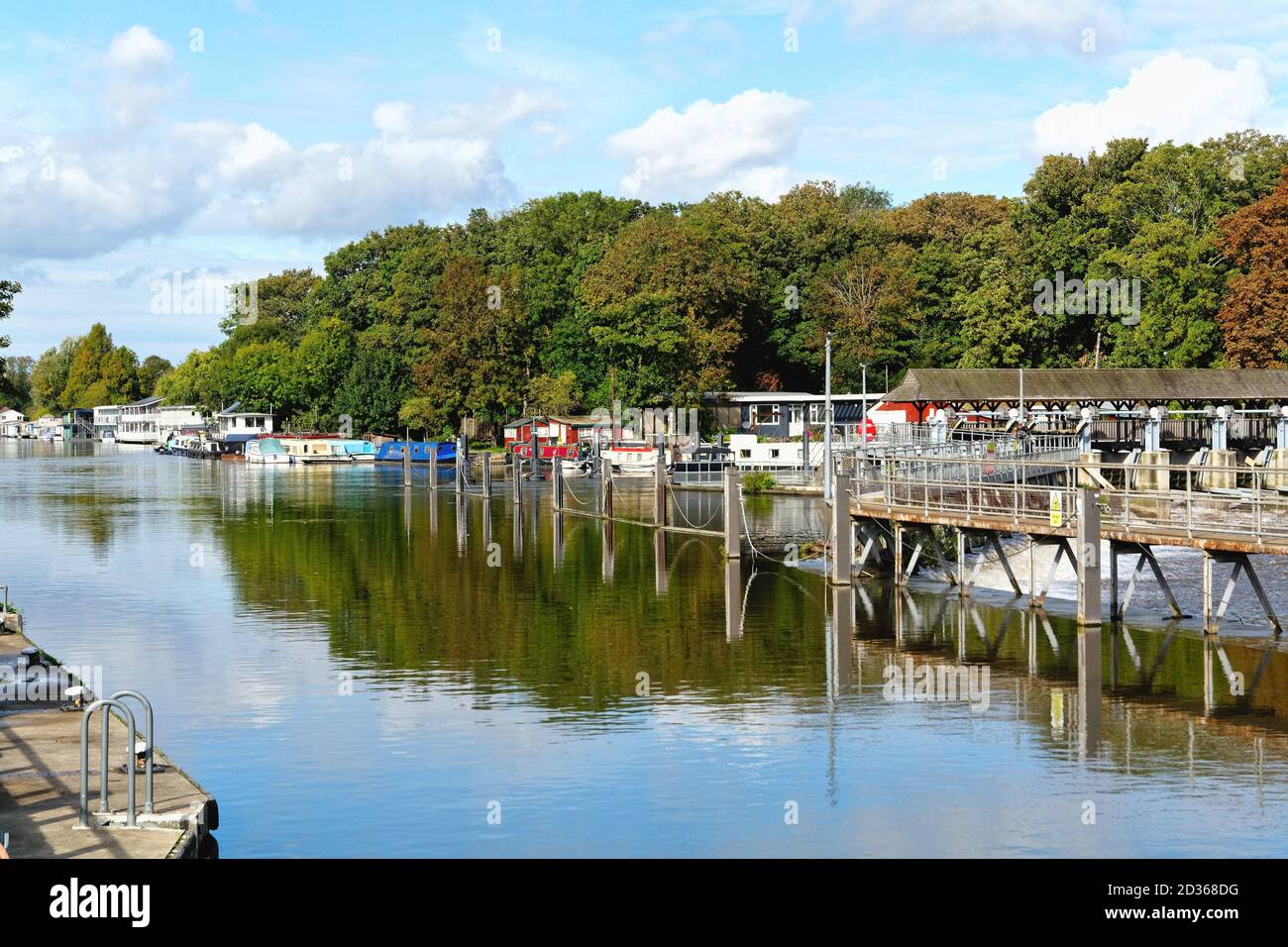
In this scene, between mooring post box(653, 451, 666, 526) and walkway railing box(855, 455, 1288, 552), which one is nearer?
walkway railing box(855, 455, 1288, 552)

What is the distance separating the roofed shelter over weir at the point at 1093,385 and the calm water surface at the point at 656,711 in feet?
80.0

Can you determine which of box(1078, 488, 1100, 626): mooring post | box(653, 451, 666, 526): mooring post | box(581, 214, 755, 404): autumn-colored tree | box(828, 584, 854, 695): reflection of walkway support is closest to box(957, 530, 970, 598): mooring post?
box(828, 584, 854, 695): reflection of walkway support

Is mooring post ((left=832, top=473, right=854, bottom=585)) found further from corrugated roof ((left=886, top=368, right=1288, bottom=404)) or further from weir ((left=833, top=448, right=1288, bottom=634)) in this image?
corrugated roof ((left=886, top=368, right=1288, bottom=404))

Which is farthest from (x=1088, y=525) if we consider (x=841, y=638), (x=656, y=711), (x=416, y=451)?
(x=416, y=451)

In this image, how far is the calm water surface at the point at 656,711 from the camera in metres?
18.2

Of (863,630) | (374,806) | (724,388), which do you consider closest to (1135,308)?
(724,388)

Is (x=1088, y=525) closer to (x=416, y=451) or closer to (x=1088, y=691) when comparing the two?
(x=1088, y=691)

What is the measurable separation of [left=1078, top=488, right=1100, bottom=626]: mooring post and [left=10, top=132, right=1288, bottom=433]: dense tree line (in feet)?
169

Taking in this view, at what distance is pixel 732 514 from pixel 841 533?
7.38m

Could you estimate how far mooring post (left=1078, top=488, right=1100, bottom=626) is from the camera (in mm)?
28672

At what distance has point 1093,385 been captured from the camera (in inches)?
2680

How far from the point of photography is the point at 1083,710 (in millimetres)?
24344

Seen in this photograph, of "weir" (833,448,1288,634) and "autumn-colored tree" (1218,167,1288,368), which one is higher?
"autumn-colored tree" (1218,167,1288,368)

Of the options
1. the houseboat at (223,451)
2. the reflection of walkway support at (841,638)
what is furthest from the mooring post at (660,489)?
the houseboat at (223,451)
